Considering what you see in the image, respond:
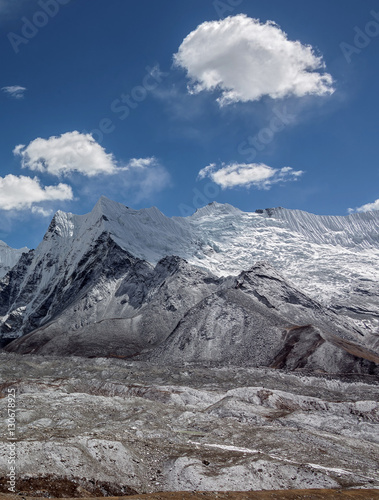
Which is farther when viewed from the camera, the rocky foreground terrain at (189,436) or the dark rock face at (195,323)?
the dark rock face at (195,323)

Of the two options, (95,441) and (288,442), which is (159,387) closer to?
(288,442)

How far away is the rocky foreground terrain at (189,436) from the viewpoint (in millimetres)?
27156

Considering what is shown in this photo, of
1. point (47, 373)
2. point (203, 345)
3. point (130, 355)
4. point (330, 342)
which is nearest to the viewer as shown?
point (47, 373)

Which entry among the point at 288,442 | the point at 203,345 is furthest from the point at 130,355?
the point at 288,442

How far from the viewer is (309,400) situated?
60531 millimetres

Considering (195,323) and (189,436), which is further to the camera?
(195,323)

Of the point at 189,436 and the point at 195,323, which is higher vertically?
the point at 195,323

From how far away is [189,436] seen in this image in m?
41.1

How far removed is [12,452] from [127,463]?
7965mm

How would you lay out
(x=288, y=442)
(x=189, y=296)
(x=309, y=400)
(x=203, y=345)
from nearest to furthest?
(x=288, y=442), (x=309, y=400), (x=203, y=345), (x=189, y=296)

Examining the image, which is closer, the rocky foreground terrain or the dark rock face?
the rocky foreground terrain

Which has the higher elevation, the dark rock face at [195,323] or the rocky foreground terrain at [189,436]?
the dark rock face at [195,323]

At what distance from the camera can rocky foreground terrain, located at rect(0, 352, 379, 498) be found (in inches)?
1069

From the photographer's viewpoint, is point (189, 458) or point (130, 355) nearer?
point (189, 458)
